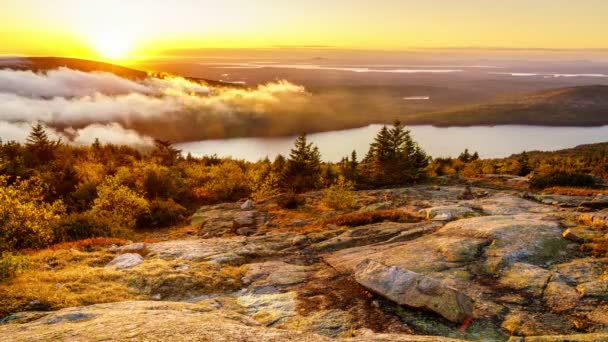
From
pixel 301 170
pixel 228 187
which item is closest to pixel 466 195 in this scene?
pixel 301 170

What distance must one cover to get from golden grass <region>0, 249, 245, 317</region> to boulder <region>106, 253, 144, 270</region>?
0.96 feet

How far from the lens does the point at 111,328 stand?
5.88 metres

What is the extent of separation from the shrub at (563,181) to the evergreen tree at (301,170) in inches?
705

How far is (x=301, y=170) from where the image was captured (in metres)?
35.4

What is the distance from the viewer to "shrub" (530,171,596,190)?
3002 cm

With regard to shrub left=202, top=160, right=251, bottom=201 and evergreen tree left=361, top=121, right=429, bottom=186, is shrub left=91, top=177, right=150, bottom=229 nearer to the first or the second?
shrub left=202, top=160, right=251, bottom=201

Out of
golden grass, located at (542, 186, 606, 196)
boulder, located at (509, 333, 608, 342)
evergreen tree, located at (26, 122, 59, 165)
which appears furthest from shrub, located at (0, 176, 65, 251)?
golden grass, located at (542, 186, 606, 196)

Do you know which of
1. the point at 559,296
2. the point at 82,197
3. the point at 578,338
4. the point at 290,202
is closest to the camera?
the point at 578,338

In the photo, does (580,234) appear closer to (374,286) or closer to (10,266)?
(374,286)

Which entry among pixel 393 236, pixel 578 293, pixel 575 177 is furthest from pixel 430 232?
pixel 575 177

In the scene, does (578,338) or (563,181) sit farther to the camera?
(563,181)

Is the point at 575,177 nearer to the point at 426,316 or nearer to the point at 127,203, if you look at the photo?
the point at 426,316

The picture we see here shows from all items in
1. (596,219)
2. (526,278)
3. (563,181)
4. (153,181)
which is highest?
(596,219)

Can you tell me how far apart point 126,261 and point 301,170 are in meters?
23.5
